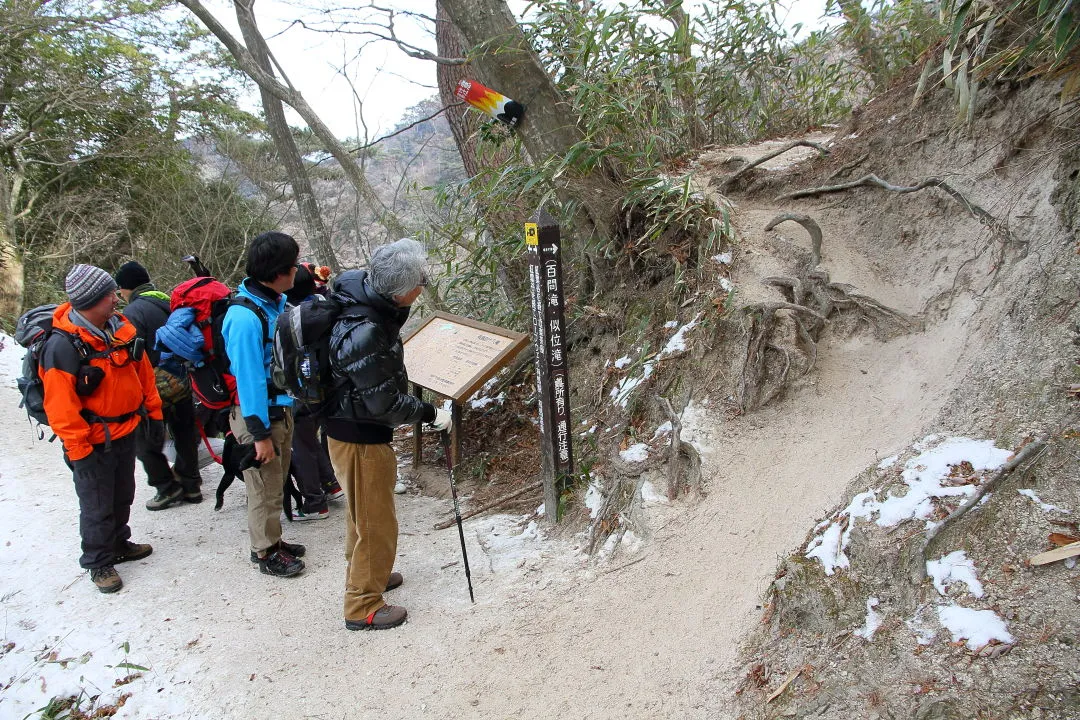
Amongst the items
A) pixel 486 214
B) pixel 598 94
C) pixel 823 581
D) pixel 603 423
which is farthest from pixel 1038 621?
pixel 486 214

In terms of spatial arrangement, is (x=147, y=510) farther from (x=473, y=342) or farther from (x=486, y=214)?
(x=486, y=214)

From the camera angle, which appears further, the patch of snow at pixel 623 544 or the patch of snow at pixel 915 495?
the patch of snow at pixel 623 544

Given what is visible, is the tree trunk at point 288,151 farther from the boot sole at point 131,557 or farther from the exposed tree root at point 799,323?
the exposed tree root at point 799,323

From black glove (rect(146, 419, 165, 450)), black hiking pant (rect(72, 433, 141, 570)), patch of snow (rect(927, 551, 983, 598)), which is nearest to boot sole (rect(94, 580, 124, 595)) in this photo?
black hiking pant (rect(72, 433, 141, 570))

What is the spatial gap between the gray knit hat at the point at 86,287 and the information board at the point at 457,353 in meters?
2.00

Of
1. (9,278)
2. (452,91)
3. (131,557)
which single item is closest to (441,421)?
(131,557)

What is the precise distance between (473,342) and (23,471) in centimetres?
438

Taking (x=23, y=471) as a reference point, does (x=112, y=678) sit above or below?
below

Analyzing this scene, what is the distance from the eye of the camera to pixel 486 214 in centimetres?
555

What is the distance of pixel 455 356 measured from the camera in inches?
186

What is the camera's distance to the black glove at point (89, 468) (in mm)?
3531

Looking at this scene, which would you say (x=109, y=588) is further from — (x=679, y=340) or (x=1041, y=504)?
(x=1041, y=504)

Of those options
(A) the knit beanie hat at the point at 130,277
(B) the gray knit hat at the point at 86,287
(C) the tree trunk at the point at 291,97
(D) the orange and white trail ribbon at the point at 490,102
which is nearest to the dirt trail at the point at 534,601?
(B) the gray knit hat at the point at 86,287

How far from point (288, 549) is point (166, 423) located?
5.48 ft
